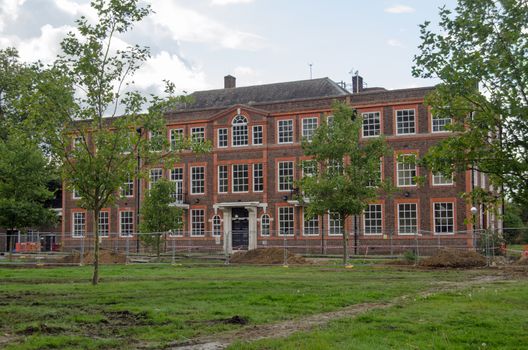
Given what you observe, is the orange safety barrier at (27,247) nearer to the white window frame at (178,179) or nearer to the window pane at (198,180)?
the white window frame at (178,179)

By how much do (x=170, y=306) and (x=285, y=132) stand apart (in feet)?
103

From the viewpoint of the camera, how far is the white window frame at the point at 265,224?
44000mm

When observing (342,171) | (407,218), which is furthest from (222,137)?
(342,171)

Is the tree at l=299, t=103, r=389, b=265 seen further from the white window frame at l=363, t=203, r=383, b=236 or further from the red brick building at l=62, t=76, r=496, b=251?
the white window frame at l=363, t=203, r=383, b=236

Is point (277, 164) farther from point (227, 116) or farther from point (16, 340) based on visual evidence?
point (16, 340)

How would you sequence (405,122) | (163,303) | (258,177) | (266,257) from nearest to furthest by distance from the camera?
(163,303)
(266,257)
(405,122)
(258,177)

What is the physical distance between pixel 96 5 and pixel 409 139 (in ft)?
87.9

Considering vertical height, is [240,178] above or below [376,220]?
above

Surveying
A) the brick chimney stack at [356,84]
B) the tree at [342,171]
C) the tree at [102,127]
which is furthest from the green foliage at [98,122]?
the brick chimney stack at [356,84]

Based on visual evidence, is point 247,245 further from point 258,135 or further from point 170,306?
point 170,306

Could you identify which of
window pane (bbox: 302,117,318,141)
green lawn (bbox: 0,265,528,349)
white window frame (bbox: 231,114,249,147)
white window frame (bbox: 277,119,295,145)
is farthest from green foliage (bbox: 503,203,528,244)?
green lawn (bbox: 0,265,528,349)

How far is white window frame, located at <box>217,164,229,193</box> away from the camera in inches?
1809

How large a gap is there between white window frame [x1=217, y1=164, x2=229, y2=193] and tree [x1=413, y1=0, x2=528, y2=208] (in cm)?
3277

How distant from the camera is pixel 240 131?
45.7m
